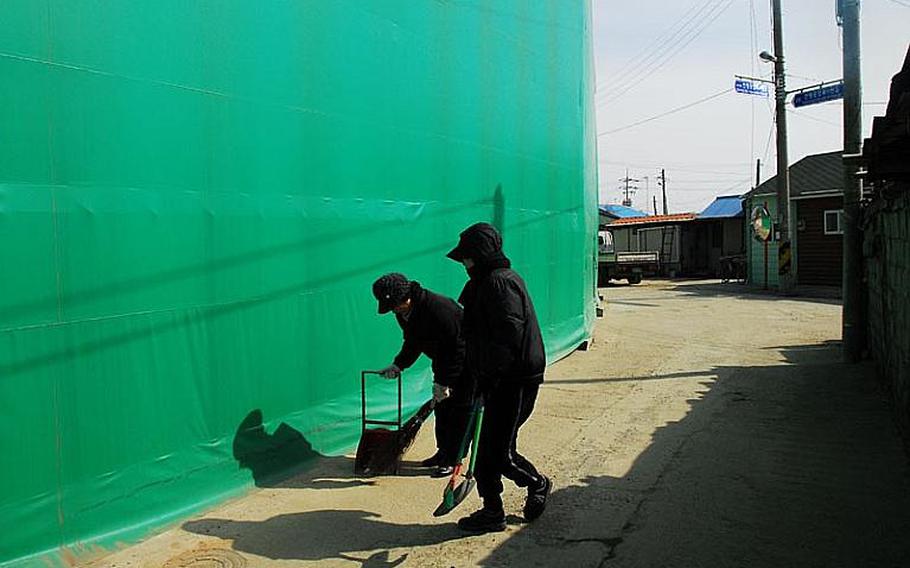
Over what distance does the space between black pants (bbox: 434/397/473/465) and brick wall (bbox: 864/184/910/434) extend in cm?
346

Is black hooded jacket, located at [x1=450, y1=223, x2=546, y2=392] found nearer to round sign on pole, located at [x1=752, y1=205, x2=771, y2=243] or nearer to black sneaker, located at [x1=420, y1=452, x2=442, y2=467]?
black sneaker, located at [x1=420, y1=452, x2=442, y2=467]

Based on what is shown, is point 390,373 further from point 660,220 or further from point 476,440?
point 660,220

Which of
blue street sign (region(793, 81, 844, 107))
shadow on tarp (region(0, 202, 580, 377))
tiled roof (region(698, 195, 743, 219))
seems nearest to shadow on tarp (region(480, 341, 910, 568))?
shadow on tarp (region(0, 202, 580, 377))

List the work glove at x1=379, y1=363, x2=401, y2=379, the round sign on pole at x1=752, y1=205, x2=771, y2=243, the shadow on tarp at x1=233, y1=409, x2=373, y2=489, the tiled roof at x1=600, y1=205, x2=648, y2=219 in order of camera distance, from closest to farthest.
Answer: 1. the shadow on tarp at x1=233, y1=409, x2=373, y2=489
2. the work glove at x1=379, y1=363, x2=401, y2=379
3. the round sign on pole at x1=752, y1=205, x2=771, y2=243
4. the tiled roof at x1=600, y1=205, x2=648, y2=219

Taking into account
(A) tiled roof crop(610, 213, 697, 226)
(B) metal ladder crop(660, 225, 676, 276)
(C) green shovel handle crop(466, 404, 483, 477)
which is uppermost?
(A) tiled roof crop(610, 213, 697, 226)

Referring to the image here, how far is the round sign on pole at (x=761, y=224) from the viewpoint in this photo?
2452cm

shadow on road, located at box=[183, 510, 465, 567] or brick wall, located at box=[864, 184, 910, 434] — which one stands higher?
brick wall, located at box=[864, 184, 910, 434]

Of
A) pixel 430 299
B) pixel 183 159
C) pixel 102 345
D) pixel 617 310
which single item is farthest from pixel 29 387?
pixel 617 310

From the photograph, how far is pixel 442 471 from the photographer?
575cm

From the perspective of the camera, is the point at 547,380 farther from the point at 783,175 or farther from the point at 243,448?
the point at 783,175

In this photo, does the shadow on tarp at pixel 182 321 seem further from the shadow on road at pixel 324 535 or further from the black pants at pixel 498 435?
the black pants at pixel 498 435

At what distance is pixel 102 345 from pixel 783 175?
2276cm

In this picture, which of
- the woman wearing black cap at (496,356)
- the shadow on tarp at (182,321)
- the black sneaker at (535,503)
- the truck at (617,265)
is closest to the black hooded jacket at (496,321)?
the woman wearing black cap at (496,356)

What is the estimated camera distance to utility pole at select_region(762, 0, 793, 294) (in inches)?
912
